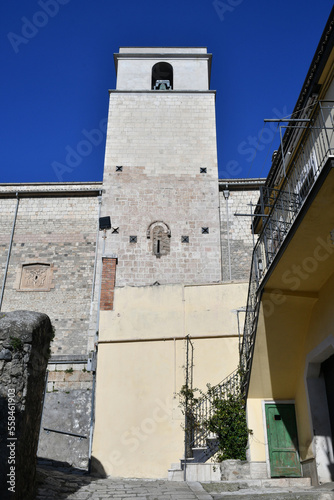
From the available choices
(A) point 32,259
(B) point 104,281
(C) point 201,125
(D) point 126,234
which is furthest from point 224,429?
(C) point 201,125

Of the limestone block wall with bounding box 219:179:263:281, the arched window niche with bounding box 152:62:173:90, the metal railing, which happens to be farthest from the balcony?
the arched window niche with bounding box 152:62:173:90

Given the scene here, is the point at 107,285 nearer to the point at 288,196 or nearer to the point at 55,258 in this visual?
the point at 288,196

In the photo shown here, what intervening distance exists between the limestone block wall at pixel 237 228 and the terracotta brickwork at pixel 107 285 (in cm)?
654

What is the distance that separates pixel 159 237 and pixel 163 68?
927cm

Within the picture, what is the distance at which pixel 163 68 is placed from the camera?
23.3m

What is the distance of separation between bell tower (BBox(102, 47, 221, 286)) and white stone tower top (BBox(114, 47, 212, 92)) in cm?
5

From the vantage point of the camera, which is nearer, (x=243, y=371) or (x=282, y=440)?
(x=282, y=440)

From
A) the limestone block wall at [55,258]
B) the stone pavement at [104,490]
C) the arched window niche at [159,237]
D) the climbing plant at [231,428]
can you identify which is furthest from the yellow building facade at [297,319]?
the limestone block wall at [55,258]

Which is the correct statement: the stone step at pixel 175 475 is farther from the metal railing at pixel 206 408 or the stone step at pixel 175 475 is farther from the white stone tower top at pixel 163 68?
the white stone tower top at pixel 163 68

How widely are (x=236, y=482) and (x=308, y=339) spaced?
282cm

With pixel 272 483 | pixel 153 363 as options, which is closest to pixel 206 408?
pixel 153 363

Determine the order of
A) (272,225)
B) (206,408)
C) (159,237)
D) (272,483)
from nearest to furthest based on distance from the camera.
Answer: (272,225) → (272,483) → (206,408) → (159,237)

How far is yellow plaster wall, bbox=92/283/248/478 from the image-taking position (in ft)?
35.3

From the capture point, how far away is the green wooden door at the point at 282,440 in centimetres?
939
